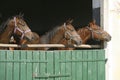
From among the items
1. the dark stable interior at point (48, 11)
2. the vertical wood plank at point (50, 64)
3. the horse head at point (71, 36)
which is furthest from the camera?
the dark stable interior at point (48, 11)

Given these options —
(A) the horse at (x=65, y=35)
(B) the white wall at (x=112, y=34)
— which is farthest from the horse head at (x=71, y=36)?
(B) the white wall at (x=112, y=34)

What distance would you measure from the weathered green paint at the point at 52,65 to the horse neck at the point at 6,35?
67cm

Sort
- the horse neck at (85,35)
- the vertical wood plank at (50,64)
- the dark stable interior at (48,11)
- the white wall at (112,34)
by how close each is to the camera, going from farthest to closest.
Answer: the dark stable interior at (48,11) < the horse neck at (85,35) < the white wall at (112,34) < the vertical wood plank at (50,64)

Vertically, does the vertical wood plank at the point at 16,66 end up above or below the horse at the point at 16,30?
below

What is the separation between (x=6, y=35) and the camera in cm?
786

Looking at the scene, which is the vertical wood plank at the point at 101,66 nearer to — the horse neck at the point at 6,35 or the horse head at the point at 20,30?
the horse head at the point at 20,30

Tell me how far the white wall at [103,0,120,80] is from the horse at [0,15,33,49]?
1745 millimetres

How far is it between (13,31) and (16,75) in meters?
0.97

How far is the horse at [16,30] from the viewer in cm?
753

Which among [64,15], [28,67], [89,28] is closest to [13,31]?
[28,67]

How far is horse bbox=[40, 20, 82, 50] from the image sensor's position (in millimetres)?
7938

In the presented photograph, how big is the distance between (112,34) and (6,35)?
2.23 metres

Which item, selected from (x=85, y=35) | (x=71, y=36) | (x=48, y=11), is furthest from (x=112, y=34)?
(x=48, y=11)

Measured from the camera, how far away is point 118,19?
841 centimetres
